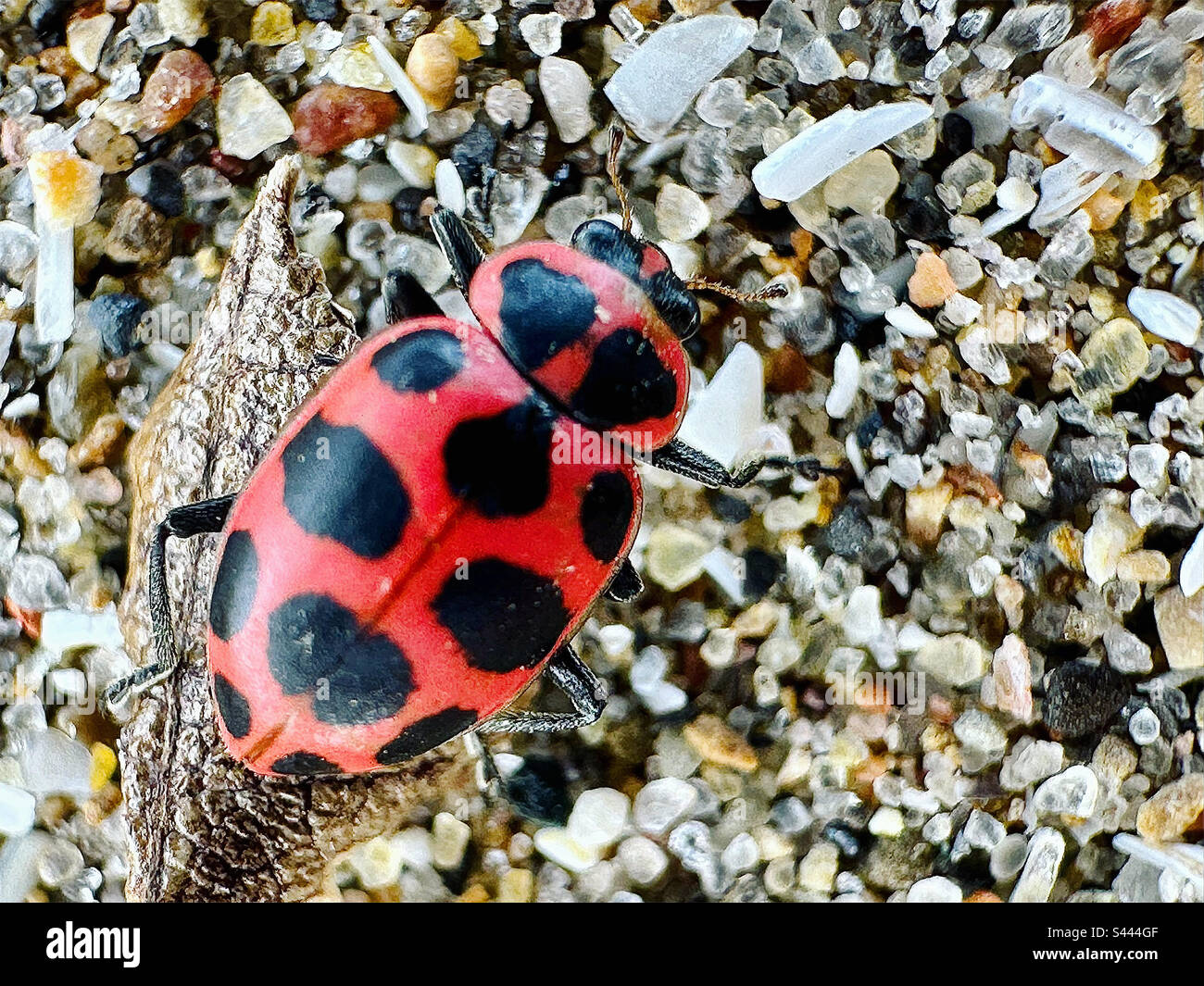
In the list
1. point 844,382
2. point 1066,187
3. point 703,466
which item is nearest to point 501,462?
point 703,466

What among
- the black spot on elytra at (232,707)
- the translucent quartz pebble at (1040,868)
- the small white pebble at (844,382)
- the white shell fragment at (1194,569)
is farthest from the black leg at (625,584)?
the white shell fragment at (1194,569)

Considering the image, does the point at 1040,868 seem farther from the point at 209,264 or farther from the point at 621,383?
the point at 209,264

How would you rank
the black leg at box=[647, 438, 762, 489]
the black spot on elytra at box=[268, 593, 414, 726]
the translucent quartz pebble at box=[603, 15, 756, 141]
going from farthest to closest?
the translucent quartz pebble at box=[603, 15, 756, 141]
the black leg at box=[647, 438, 762, 489]
the black spot on elytra at box=[268, 593, 414, 726]

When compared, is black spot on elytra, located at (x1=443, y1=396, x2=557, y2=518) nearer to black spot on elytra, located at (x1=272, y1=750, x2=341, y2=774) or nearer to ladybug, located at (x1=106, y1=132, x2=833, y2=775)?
ladybug, located at (x1=106, y1=132, x2=833, y2=775)

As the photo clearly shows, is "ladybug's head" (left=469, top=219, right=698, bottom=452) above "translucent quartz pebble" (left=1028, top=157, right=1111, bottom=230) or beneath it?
beneath

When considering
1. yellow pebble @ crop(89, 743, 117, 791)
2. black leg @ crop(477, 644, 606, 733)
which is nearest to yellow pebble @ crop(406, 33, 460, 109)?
black leg @ crop(477, 644, 606, 733)

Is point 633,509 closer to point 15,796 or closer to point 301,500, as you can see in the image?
point 301,500
